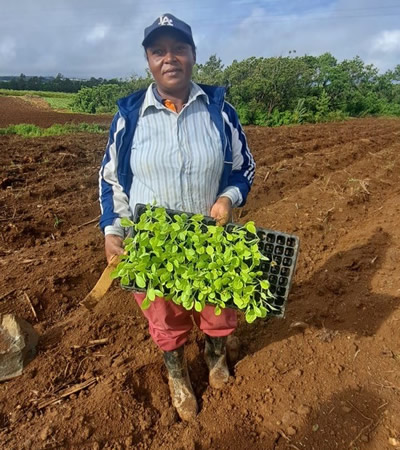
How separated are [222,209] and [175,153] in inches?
15.1

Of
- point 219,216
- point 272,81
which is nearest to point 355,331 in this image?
point 219,216

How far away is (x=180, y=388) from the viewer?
89.8 inches

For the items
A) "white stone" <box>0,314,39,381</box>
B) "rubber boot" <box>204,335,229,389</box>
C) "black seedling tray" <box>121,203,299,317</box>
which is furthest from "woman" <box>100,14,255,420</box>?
"white stone" <box>0,314,39,381</box>

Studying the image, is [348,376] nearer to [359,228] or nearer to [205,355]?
[205,355]

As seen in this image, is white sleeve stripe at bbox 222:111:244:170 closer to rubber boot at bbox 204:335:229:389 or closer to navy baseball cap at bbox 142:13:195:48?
navy baseball cap at bbox 142:13:195:48

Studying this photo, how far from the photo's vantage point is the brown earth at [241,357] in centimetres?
209

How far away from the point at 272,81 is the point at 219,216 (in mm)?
24445

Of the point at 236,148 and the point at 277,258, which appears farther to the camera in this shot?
the point at 236,148

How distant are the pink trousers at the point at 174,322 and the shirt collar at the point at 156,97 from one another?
0.99 metres

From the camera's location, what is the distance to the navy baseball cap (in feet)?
6.06

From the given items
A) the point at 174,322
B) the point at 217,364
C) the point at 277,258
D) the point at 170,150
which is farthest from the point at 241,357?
the point at 170,150

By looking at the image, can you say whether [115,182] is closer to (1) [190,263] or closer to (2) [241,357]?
(1) [190,263]

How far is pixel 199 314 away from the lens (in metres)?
2.37

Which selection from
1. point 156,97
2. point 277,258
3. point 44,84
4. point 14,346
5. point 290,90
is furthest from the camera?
point 44,84
